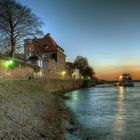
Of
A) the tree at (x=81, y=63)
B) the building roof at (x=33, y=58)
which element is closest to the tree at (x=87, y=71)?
the tree at (x=81, y=63)

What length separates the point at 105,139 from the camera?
1545 centimetres

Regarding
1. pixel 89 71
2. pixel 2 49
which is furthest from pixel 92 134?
pixel 89 71

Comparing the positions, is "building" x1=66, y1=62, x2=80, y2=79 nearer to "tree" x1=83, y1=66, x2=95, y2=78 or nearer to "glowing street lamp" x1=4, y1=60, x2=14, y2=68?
"tree" x1=83, y1=66, x2=95, y2=78

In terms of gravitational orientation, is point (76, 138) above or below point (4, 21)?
below

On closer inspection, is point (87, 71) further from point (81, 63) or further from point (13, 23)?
point (13, 23)

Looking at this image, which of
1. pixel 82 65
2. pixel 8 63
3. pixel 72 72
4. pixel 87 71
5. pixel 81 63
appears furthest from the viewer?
pixel 87 71

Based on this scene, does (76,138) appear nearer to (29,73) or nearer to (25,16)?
(25,16)

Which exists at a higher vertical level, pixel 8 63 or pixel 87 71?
pixel 87 71

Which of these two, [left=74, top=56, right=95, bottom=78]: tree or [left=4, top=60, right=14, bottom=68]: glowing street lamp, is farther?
[left=74, top=56, right=95, bottom=78]: tree

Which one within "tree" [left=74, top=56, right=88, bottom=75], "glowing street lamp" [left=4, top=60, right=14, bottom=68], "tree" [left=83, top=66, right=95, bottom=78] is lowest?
"glowing street lamp" [left=4, top=60, right=14, bottom=68]

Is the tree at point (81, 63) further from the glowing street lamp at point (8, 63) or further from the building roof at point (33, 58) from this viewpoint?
the glowing street lamp at point (8, 63)

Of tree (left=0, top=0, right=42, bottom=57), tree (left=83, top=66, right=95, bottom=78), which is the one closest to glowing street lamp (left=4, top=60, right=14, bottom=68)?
tree (left=0, top=0, right=42, bottom=57)

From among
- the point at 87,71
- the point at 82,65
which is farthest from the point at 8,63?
the point at 87,71

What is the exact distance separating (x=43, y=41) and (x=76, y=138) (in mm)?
90464
